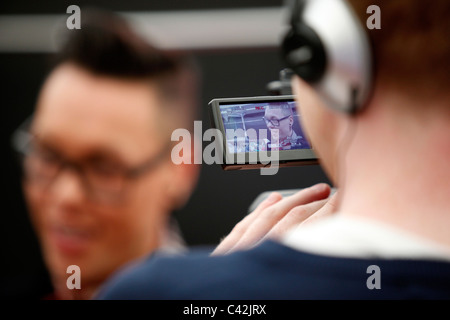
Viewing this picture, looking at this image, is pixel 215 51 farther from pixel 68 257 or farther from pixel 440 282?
pixel 440 282

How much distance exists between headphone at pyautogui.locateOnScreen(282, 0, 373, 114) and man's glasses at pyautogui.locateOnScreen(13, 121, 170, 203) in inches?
15.2

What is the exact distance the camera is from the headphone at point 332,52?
46cm

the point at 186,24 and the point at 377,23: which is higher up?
the point at 186,24

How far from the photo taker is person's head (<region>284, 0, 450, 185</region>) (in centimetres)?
43

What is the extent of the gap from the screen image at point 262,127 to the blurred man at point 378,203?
0.30 metres

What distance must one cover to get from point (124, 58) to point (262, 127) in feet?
0.83

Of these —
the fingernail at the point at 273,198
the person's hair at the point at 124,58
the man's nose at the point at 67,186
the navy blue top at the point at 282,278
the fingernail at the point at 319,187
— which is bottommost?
the navy blue top at the point at 282,278

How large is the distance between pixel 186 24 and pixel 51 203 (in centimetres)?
37

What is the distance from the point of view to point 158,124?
2.86 ft

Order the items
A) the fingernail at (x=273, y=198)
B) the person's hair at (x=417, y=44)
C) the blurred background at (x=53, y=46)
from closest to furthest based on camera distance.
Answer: the person's hair at (x=417, y=44) < the blurred background at (x=53, y=46) < the fingernail at (x=273, y=198)

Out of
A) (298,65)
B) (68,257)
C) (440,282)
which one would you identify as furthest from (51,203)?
(440,282)

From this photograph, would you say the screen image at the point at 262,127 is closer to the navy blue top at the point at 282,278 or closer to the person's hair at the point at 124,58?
the person's hair at the point at 124,58

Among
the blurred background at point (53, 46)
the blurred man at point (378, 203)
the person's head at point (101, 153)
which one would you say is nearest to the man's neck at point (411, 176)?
the blurred man at point (378, 203)

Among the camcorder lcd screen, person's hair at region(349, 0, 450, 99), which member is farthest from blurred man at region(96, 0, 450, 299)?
the camcorder lcd screen
